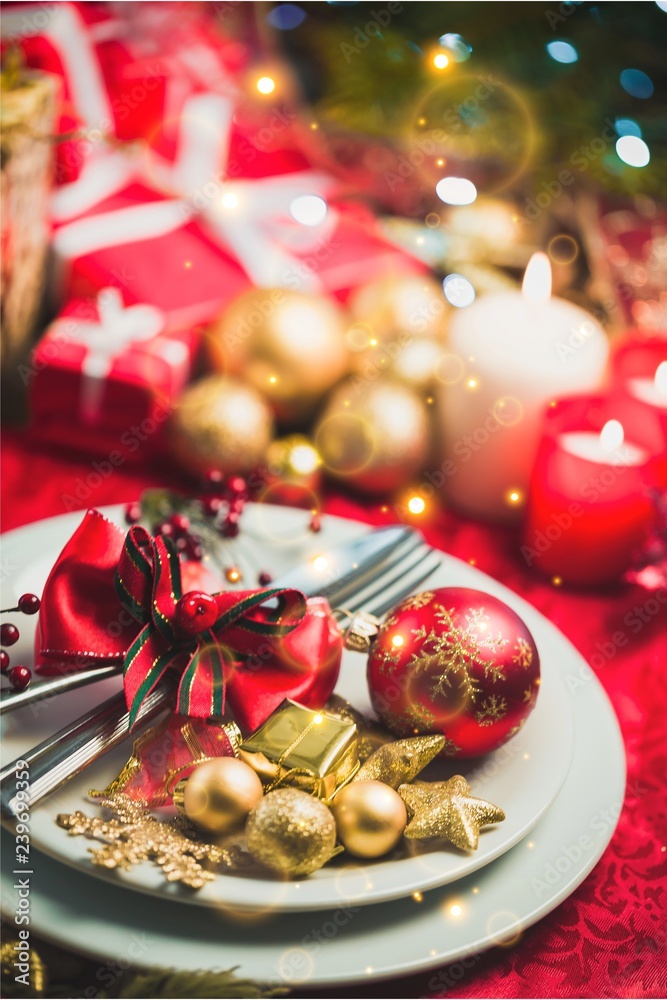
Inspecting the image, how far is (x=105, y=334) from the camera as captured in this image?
1.15 m

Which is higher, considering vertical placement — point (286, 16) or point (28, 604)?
point (286, 16)

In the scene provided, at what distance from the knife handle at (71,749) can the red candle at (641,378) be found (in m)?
0.76

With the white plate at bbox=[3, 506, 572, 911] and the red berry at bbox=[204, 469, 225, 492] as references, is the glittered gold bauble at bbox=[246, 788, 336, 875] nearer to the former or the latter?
the white plate at bbox=[3, 506, 572, 911]

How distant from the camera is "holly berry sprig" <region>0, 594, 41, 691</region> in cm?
65

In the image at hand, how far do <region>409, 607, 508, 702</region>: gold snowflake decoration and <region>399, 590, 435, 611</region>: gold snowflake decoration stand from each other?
2cm

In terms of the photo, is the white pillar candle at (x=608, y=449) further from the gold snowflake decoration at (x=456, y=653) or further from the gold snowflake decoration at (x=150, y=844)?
the gold snowflake decoration at (x=150, y=844)

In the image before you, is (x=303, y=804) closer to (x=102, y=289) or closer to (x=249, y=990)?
(x=249, y=990)

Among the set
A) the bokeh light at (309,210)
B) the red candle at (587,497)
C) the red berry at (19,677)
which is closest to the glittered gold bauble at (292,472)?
the red candle at (587,497)

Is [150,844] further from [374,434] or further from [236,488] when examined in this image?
[374,434]

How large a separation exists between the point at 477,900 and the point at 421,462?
626 millimetres

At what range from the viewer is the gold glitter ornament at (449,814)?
1.88 feet

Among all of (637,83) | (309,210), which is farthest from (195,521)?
(637,83)

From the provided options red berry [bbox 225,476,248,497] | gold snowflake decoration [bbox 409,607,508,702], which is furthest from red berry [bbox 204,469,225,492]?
gold snowflake decoration [bbox 409,607,508,702]

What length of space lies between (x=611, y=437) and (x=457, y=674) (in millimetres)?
484
